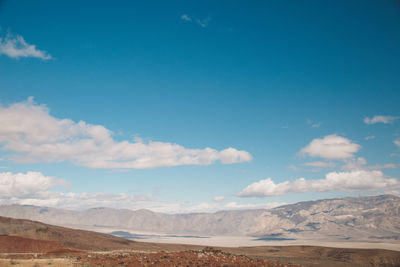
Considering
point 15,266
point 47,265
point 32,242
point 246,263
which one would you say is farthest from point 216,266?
point 32,242

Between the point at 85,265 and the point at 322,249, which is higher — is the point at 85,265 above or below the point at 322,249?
above

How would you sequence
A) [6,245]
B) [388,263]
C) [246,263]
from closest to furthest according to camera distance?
[246,263], [6,245], [388,263]

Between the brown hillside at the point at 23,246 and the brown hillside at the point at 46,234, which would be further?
the brown hillside at the point at 46,234

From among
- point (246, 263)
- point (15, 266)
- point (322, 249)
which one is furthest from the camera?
point (322, 249)

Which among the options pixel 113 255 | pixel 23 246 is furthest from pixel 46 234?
pixel 113 255

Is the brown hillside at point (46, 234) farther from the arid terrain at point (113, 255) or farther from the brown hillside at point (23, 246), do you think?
the brown hillside at point (23, 246)

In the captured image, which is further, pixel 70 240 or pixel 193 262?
pixel 70 240

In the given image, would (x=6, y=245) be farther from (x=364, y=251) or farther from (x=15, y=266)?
(x=364, y=251)

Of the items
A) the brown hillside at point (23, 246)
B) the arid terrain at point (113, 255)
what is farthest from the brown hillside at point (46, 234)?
the brown hillside at point (23, 246)

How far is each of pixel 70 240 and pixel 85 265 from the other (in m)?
78.5

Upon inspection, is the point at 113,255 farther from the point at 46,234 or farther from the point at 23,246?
the point at 46,234

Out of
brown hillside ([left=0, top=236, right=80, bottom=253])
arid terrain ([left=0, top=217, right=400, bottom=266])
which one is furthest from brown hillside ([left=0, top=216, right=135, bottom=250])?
brown hillside ([left=0, top=236, right=80, bottom=253])

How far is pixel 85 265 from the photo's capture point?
110 ft

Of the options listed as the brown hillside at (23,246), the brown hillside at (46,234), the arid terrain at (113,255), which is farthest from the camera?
the brown hillside at (46,234)
